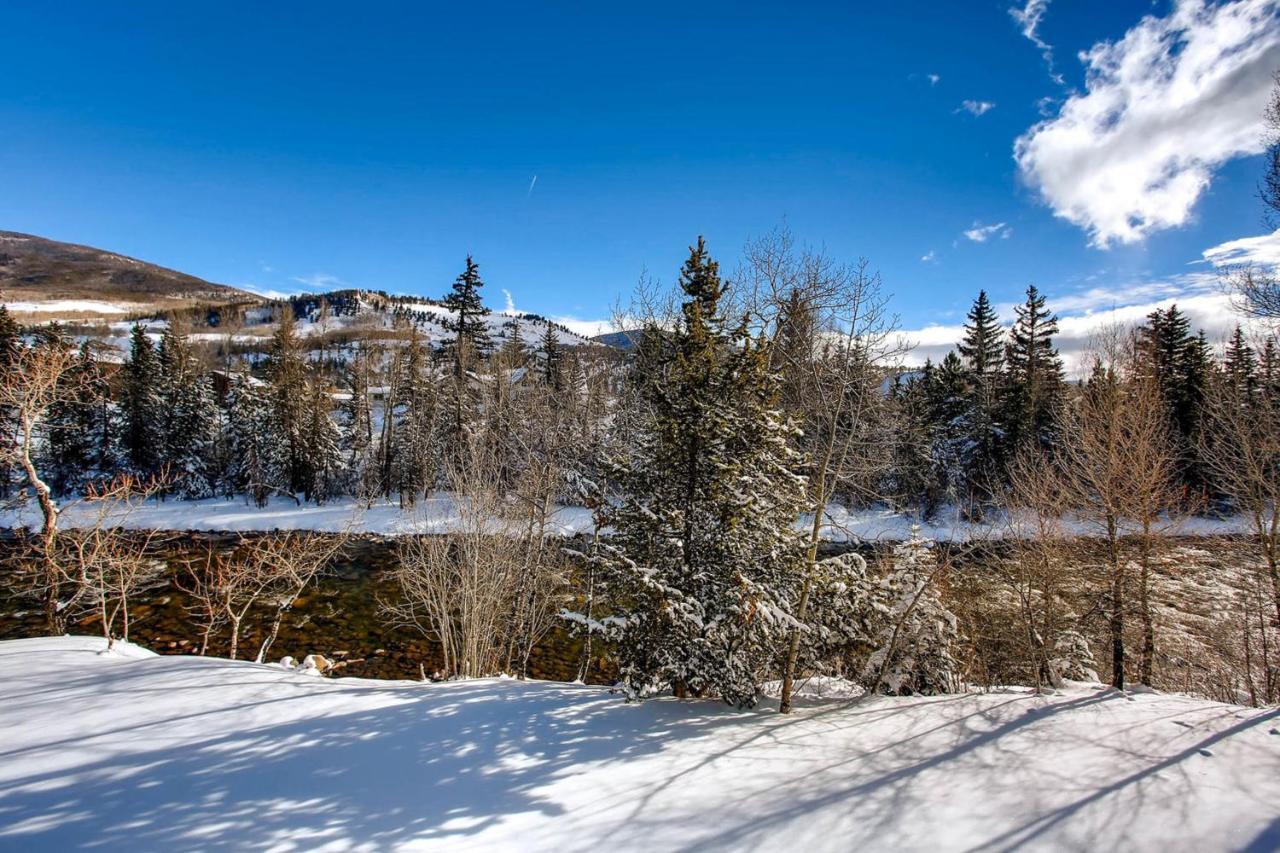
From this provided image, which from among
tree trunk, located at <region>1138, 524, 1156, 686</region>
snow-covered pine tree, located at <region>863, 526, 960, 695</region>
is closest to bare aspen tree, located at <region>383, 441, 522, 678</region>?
snow-covered pine tree, located at <region>863, 526, 960, 695</region>

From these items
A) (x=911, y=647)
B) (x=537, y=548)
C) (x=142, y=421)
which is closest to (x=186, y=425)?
(x=142, y=421)

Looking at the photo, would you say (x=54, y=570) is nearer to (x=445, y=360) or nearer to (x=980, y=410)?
(x=445, y=360)

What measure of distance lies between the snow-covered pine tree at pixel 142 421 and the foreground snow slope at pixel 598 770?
33.5m

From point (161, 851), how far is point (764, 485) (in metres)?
6.95

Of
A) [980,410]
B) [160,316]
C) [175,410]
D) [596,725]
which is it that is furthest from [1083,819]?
[160,316]

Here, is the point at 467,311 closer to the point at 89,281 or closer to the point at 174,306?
the point at 174,306

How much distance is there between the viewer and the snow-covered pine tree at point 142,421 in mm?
33406

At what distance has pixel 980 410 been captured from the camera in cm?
3030

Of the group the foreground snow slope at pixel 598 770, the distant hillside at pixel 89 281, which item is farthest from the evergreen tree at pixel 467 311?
the distant hillside at pixel 89 281

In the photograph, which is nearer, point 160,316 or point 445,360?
point 445,360

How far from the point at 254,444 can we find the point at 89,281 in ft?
678

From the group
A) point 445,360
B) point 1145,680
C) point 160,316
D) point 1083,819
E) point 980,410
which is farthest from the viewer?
point 160,316

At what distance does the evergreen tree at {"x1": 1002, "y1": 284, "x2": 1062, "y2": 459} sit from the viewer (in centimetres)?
2897

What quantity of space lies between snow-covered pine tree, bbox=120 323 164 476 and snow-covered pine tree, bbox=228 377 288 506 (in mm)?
4488
